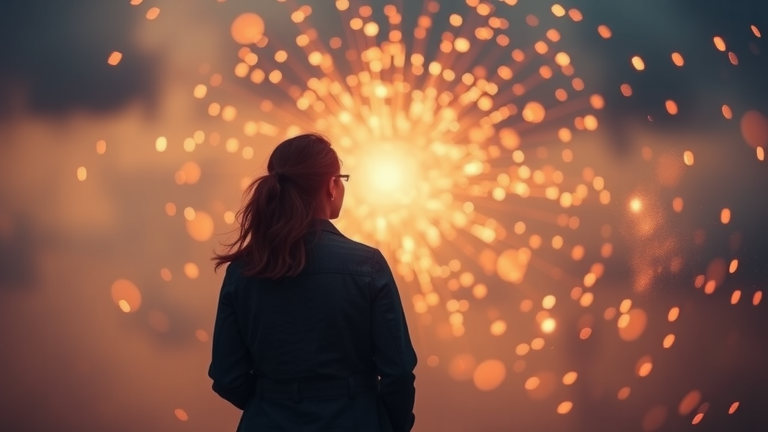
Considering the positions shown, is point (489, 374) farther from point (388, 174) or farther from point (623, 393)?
point (388, 174)

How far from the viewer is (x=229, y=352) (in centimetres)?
179

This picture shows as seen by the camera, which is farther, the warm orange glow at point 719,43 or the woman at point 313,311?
the warm orange glow at point 719,43

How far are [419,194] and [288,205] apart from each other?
1.16 metres

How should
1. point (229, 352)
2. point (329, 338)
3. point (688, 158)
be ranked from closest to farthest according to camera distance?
point (329, 338) → point (229, 352) → point (688, 158)

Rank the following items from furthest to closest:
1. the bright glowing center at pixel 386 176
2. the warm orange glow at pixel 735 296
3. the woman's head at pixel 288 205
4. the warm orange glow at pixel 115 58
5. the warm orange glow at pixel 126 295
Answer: the warm orange glow at pixel 735 296 < the warm orange glow at pixel 115 58 < the warm orange glow at pixel 126 295 < the bright glowing center at pixel 386 176 < the woman's head at pixel 288 205

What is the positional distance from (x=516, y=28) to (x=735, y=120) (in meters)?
0.88

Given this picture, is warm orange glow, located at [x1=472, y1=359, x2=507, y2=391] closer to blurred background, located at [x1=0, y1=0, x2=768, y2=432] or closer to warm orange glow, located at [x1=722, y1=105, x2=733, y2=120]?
blurred background, located at [x1=0, y1=0, x2=768, y2=432]

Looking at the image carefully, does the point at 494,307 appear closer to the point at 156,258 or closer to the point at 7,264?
the point at 156,258

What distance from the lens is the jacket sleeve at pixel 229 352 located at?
5.84 feet

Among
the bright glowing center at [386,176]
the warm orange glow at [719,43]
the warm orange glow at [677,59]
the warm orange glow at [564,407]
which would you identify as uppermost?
the warm orange glow at [719,43]

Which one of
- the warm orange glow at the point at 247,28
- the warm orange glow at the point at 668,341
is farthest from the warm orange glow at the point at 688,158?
the warm orange glow at the point at 247,28

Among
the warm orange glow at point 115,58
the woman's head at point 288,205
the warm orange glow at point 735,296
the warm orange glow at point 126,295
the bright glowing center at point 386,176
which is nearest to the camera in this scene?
the woman's head at point 288,205

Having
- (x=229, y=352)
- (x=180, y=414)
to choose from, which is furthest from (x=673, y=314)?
(x=229, y=352)

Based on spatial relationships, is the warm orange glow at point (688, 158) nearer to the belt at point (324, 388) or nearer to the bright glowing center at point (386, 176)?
the bright glowing center at point (386, 176)
